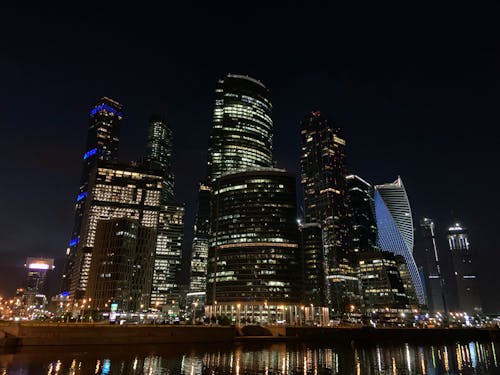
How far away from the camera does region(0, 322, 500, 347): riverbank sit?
77.4m

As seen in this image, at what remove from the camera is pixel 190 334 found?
10250 cm

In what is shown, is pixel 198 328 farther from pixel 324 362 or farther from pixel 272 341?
pixel 324 362

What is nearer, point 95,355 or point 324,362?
point 95,355

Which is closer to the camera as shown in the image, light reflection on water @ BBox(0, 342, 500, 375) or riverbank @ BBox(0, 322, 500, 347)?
light reflection on water @ BBox(0, 342, 500, 375)

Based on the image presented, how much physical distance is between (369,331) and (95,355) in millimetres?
110291

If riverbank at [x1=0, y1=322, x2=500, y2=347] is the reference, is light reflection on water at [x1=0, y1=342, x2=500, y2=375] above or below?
below

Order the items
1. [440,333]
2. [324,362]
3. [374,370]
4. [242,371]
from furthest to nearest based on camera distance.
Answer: [440,333]
[324,362]
[374,370]
[242,371]

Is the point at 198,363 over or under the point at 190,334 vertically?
under

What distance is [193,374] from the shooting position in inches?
2089

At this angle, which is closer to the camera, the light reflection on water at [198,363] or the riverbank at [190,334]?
the light reflection on water at [198,363]

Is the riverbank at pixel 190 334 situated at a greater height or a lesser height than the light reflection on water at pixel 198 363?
greater

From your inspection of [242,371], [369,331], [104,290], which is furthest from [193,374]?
[104,290]

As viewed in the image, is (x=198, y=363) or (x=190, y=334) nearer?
(x=198, y=363)

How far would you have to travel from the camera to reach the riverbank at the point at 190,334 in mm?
77375
